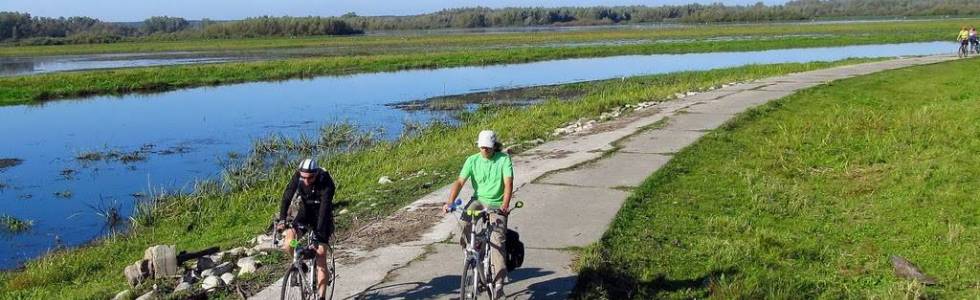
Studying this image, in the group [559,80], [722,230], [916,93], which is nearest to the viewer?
[722,230]

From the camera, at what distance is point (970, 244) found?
27.7ft

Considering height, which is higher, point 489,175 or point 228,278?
point 489,175

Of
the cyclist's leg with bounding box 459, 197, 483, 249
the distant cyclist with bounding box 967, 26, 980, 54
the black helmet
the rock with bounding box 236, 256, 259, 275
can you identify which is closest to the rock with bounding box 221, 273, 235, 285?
the rock with bounding box 236, 256, 259, 275

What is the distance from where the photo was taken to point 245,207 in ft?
44.2

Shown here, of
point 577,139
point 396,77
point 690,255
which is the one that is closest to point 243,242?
point 690,255

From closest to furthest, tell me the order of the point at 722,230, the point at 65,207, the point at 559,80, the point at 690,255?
the point at 690,255 → the point at 722,230 → the point at 65,207 → the point at 559,80

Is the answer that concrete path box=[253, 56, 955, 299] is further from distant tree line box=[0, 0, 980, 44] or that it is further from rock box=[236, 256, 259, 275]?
distant tree line box=[0, 0, 980, 44]

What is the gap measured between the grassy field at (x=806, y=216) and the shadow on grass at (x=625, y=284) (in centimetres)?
2

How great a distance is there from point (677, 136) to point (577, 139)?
1710 mm

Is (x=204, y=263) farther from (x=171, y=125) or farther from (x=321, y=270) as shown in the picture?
(x=171, y=125)

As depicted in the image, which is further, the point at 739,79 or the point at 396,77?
the point at 396,77

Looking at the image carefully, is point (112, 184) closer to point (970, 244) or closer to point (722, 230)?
point (722, 230)

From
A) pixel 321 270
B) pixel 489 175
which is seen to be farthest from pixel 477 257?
pixel 321 270

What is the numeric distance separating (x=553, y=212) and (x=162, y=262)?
3911 mm
